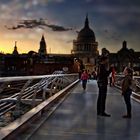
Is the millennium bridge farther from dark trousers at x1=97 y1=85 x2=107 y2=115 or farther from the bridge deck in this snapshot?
dark trousers at x1=97 y1=85 x2=107 y2=115

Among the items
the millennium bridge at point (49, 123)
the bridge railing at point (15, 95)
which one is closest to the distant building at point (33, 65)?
the bridge railing at point (15, 95)

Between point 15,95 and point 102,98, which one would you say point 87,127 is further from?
point 102,98

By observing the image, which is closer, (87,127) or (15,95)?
(87,127)

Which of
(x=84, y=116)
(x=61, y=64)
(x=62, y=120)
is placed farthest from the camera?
(x=61, y=64)

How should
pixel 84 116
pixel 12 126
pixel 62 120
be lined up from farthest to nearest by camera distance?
pixel 84 116, pixel 62 120, pixel 12 126

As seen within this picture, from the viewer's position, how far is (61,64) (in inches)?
7269

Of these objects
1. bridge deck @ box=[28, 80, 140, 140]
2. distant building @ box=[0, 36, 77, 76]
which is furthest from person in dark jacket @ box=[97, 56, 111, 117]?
distant building @ box=[0, 36, 77, 76]

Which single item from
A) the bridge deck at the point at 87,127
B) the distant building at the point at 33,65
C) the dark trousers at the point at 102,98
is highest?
the distant building at the point at 33,65

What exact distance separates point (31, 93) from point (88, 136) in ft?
16.6

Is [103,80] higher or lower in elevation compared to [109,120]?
higher

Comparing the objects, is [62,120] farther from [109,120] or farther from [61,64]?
[61,64]

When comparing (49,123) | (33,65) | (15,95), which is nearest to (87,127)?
(49,123)

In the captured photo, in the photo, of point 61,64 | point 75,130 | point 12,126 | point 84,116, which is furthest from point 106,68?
point 61,64

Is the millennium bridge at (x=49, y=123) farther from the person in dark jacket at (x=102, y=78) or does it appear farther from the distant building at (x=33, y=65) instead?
the distant building at (x=33, y=65)
